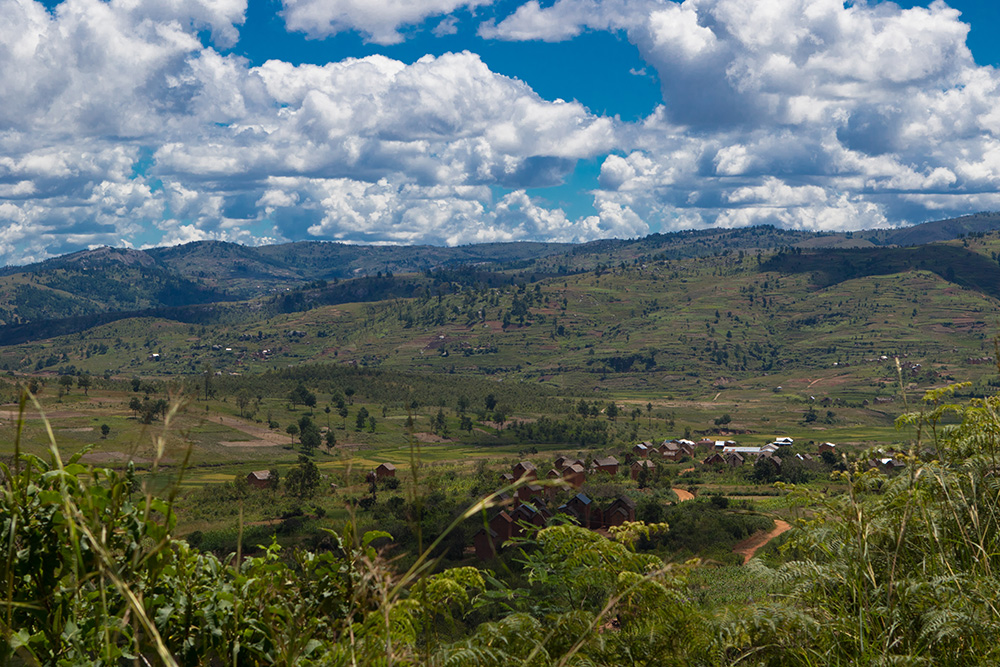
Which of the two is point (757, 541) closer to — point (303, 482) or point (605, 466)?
point (605, 466)

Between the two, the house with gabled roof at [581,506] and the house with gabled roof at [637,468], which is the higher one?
the house with gabled roof at [581,506]

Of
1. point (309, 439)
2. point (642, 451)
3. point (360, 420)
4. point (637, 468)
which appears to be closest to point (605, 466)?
point (637, 468)

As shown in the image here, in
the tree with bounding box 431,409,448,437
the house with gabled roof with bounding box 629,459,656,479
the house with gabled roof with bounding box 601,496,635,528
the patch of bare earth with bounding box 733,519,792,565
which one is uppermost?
the house with gabled roof with bounding box 601,496,635,528

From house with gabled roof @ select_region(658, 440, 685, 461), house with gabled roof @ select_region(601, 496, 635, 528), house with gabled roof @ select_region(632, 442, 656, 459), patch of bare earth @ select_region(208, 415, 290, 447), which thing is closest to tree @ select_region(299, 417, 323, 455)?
patch of bare earth @ select_region(208, 415, 290, 447)

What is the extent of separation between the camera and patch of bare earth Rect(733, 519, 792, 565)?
51.3 metres

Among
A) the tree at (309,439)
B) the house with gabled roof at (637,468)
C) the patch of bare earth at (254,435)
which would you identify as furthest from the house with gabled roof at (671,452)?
the patch of bare earth at (254,435)

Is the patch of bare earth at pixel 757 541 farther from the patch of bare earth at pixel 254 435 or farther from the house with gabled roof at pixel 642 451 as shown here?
the patch of bare earth at pixel 254 435

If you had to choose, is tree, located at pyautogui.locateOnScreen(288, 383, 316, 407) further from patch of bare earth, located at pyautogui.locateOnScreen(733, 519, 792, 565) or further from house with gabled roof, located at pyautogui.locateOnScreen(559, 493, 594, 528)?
patch of bare earth, located at pyautogui.locateOnScreen(733, 519, 792, 565)

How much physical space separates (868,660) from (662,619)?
6.54ft

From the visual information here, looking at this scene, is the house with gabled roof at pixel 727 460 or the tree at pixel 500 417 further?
the tree at pixel 500 417

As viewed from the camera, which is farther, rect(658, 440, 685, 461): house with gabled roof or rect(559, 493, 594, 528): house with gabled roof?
rect(658, 440, 685, 461): house with gabled roof

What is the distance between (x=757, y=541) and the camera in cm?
5491

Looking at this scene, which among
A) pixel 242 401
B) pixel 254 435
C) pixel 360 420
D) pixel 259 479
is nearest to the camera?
pixel 259 479

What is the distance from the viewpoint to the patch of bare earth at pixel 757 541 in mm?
51344
